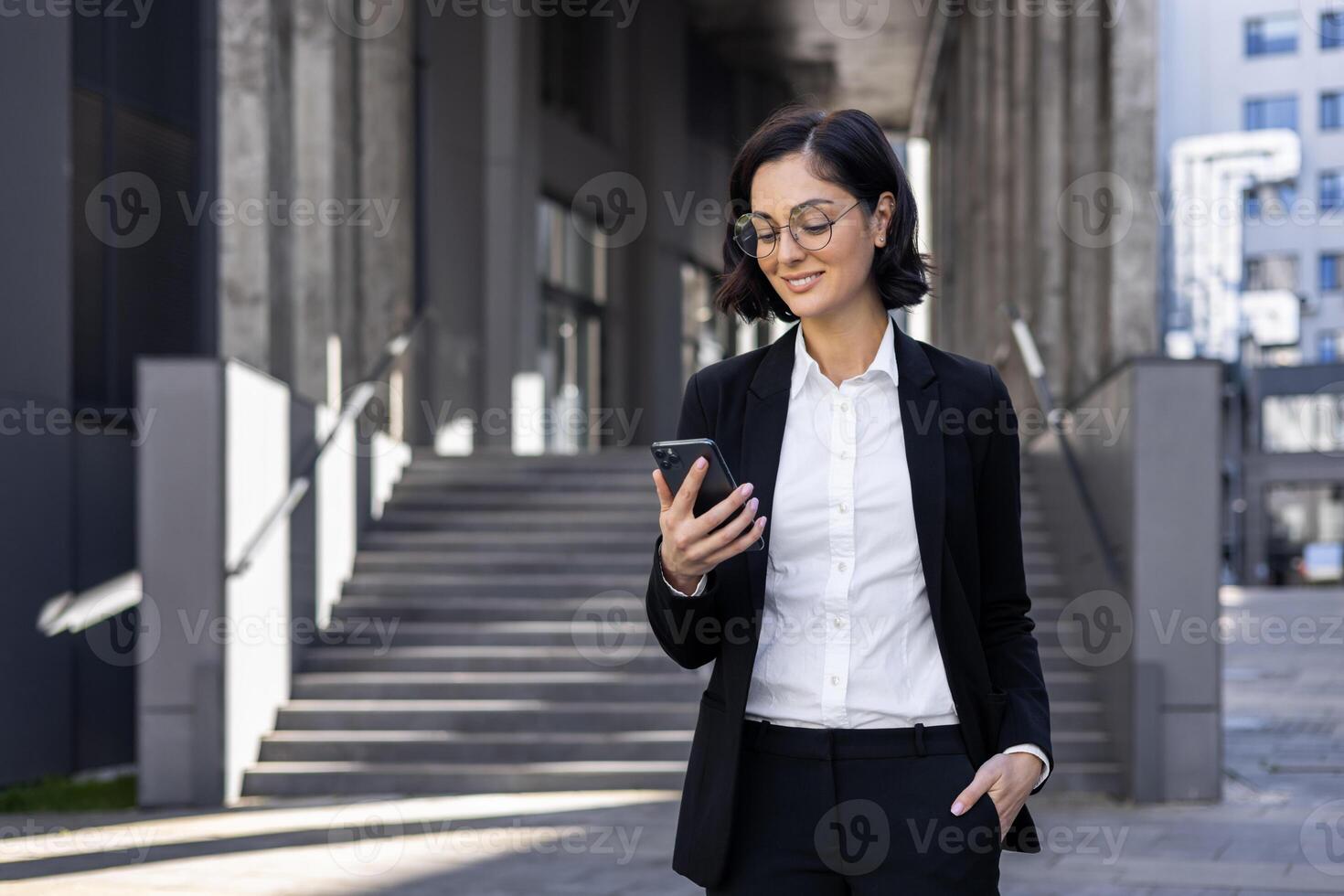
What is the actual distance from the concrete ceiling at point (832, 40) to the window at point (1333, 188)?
98.7 ft

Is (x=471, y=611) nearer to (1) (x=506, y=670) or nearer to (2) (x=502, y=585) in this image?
(2) (x=502, y=585)

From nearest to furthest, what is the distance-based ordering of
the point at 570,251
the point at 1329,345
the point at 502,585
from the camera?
the point at 502,585 → the point at 570,251 → the point at 1329,345

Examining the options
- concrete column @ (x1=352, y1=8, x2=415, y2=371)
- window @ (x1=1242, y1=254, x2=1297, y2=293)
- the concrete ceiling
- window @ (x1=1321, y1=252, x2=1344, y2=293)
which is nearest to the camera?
concrete column @ (x1=352, y1=8, x2=415, y2=371)

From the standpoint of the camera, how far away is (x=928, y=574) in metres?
2.37

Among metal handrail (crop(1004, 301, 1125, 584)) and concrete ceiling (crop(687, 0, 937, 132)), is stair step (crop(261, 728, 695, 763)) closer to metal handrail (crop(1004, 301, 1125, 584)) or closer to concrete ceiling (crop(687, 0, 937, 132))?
metal handrail (crop(1004, 301, 1125, 584))

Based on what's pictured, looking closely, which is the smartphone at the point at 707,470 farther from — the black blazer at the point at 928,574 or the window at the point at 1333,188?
the window at the point at 1333,188

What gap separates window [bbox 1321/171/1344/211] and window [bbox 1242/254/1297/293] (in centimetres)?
243

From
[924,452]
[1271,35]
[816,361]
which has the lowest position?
[924,452]

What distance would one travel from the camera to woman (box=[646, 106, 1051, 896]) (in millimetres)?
2307

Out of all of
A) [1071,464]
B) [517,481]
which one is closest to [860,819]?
[1071,464]

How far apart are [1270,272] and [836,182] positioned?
6105 cm

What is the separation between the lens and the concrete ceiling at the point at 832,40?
27.5 metres

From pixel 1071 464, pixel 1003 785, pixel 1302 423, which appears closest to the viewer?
pixel 1003 785

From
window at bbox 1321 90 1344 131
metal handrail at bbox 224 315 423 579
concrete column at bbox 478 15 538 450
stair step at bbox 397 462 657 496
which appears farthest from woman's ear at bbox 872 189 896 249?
window at bbox 1321 90 1344 131
